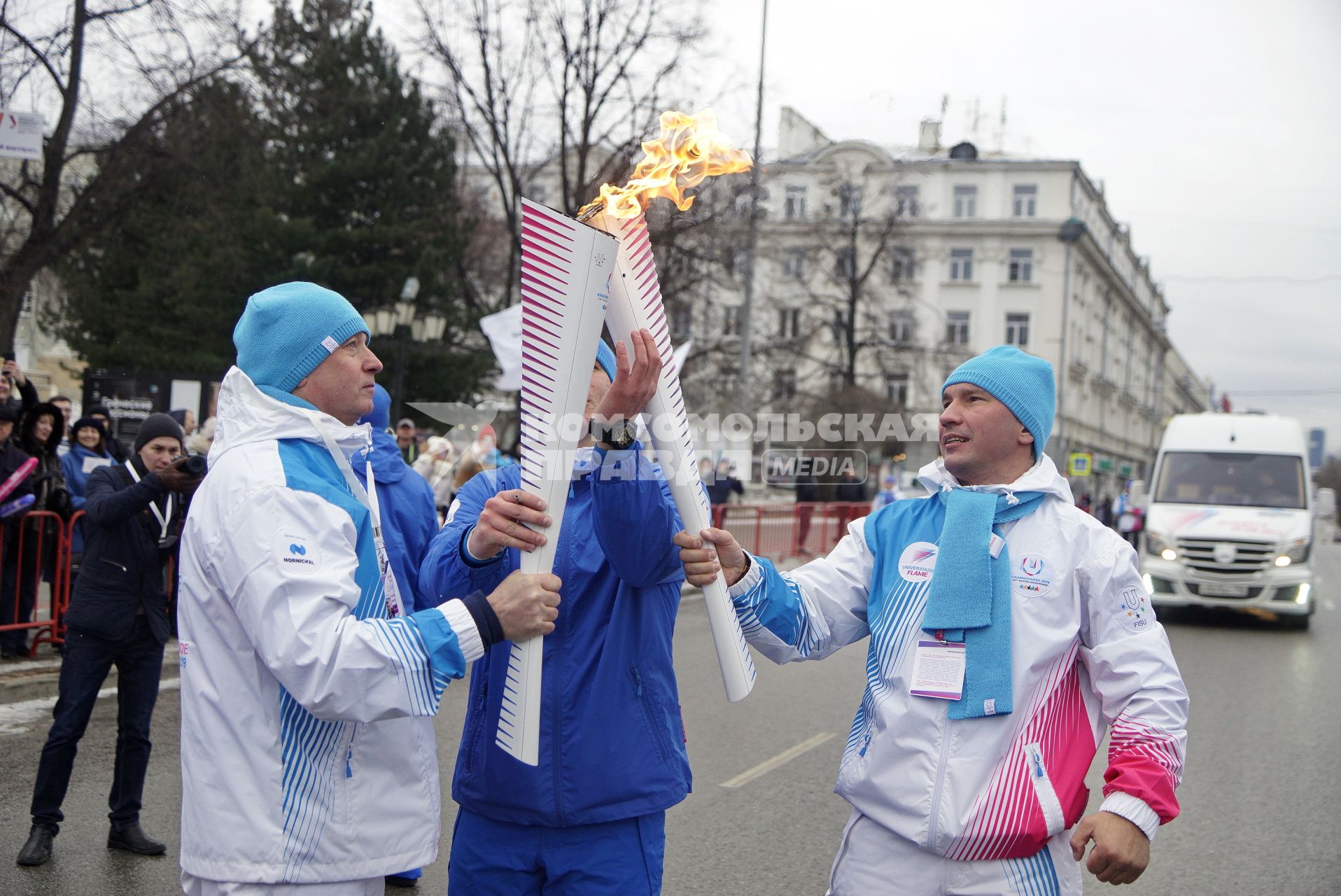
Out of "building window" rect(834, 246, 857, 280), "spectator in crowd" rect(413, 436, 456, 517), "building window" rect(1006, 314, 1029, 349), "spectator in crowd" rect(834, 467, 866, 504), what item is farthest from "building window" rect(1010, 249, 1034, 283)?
"spectator in crowd" rect(413, 436, 456, 517)

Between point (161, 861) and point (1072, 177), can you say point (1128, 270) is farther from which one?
point (161, 861)

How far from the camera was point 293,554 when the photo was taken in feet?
6.71

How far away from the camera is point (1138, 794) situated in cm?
225

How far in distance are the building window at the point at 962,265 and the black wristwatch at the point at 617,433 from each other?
5061 cm

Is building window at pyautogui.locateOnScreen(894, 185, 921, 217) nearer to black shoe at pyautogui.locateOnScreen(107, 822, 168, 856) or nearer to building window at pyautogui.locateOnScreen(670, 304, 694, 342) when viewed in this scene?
building window at pyautogui.locateOnScreen(670, 304, 694, 342)

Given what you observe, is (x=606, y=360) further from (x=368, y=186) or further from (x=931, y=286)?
(x=931, y=286)

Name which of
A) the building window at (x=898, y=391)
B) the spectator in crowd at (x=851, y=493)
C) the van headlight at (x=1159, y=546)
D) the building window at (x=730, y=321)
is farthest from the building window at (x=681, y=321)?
the building window at (x=898, y=391)

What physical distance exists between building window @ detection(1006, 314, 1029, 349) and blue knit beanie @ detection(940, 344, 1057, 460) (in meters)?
49.7

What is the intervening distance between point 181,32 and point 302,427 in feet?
48.5

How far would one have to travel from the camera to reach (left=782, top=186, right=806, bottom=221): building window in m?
34.7

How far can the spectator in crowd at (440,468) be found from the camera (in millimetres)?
10727

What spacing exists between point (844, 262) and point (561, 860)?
34.4 m

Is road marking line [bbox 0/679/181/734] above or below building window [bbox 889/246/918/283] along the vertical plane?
below

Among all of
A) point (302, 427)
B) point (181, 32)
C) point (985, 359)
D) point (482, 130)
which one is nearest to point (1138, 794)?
point (985, 359)
